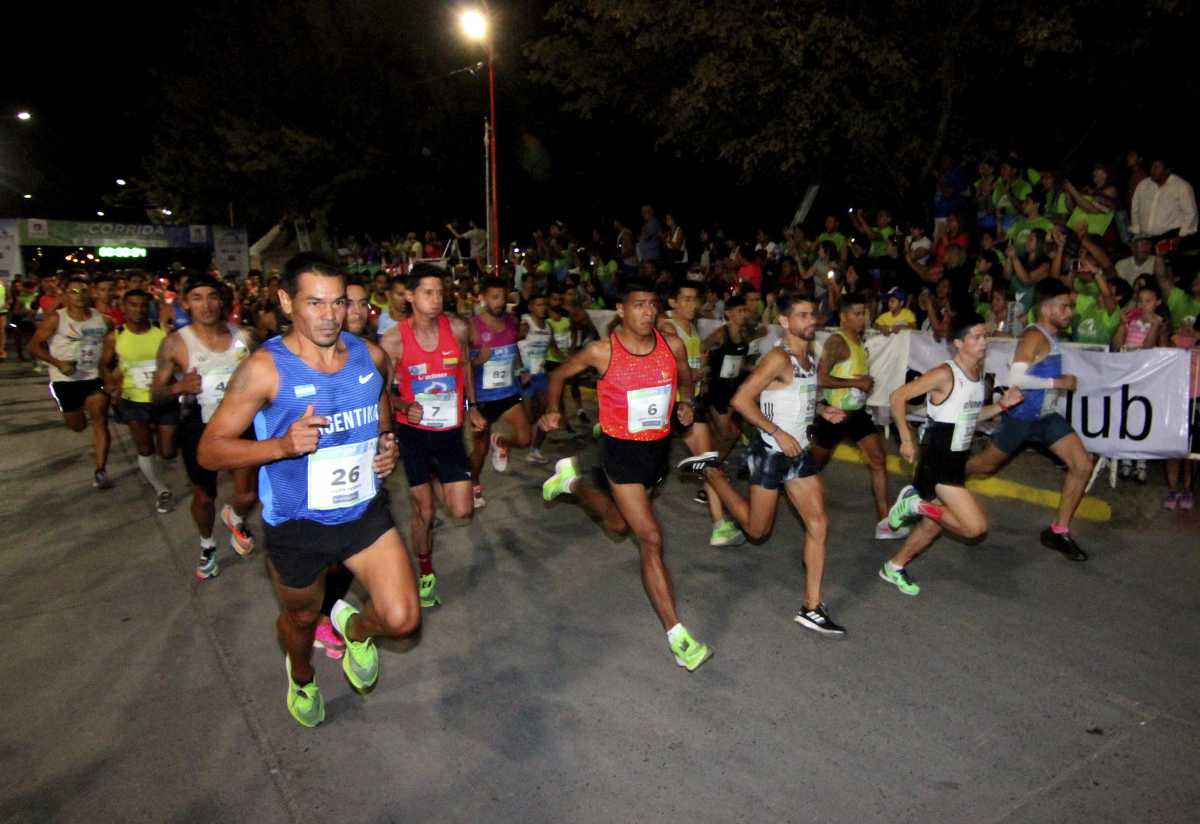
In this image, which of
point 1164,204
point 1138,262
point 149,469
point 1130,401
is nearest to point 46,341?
point 149,469

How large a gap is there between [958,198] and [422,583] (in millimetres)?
11169

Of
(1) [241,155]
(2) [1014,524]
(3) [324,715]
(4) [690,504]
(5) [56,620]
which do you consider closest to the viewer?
(3) [324,715]

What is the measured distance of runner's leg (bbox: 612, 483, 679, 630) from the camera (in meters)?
4.46

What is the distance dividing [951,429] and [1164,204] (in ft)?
24.8

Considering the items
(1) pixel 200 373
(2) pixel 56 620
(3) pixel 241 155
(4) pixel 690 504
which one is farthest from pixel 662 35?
(3) pixel 241 155

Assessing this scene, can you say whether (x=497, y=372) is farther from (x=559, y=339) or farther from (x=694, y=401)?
(x=559, y=339)

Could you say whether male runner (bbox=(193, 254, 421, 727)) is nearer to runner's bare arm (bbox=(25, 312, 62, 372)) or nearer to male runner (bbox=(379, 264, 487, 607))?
male runner (bbox=(379, 264, 487, 607))

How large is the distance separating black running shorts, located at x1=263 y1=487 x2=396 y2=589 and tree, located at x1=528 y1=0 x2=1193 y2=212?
451 inches

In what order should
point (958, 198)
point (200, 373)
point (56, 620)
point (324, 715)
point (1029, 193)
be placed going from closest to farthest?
point (324, 715), point (56, 620), point (200, 373), point (1029, 193), point (958, 198)

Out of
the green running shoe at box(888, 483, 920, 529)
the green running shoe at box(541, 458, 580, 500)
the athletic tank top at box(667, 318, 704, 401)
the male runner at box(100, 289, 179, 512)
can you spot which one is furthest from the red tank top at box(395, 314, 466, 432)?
the green running shoe at box(888, 483, 920, 529)

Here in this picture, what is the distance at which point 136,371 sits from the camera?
7.20 m

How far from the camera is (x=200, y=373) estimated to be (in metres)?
5.84

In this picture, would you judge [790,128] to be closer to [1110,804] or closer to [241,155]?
[1110,804]

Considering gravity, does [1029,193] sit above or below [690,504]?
above
